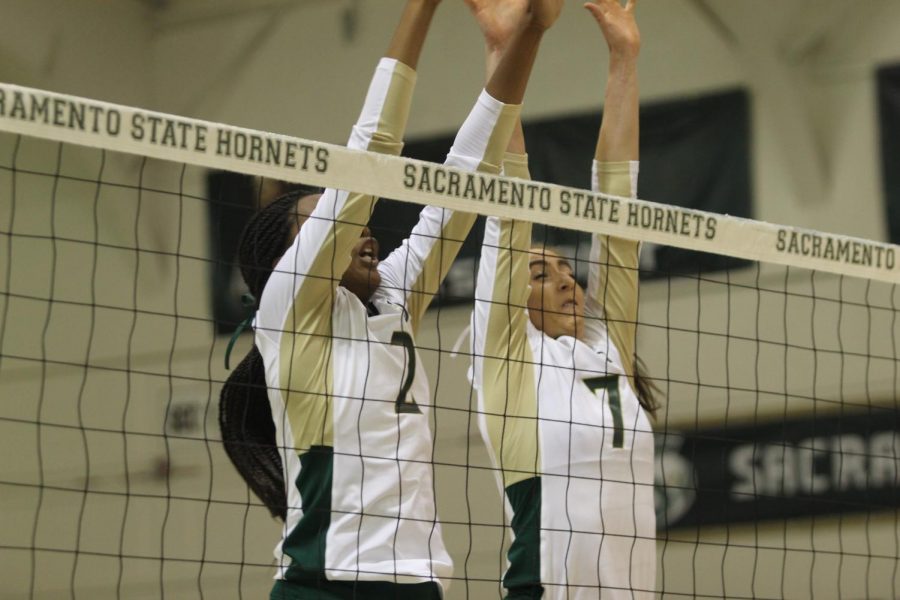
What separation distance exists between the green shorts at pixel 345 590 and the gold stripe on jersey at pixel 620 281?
1.20 m

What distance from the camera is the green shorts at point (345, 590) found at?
3.41 meters

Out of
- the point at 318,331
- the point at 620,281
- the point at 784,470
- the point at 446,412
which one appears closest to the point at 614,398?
the point at 620,281

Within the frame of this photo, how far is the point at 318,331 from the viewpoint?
11.9ft

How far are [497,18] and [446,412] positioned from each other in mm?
5059

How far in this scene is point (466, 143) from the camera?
3961mm

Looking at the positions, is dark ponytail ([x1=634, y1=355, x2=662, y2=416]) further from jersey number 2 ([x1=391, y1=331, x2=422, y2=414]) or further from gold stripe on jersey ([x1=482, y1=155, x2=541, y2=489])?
jersey number 2 ([x1=391, y1=331, x2=422, y2=414])

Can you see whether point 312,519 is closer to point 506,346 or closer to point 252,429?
point 252,429

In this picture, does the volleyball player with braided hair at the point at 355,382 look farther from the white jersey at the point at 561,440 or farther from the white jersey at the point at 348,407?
the white jersey at the point at 561,440

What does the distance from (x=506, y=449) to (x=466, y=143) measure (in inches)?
37.2

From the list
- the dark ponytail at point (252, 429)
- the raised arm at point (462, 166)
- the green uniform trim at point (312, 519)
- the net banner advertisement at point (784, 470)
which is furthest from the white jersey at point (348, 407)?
the net banner advertisement at point (784, 470)

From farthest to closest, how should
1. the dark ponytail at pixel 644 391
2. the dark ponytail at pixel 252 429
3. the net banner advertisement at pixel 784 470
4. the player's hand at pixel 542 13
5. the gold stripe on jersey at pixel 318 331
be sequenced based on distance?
1. the net banner advertisement at pixel 784 470
2. the dark ponytail at pixel 644 391
3. the dark ponytail at pixel 252 429
4. the player's hand at pixel 542 13
5. the gold stripe on jersey at pixel 318 331

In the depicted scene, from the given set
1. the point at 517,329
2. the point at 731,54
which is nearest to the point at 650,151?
the point at 731,54

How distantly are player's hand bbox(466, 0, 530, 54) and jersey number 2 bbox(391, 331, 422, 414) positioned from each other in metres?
1.09

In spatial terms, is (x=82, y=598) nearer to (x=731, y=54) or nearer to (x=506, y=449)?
(x=731, y=54)
